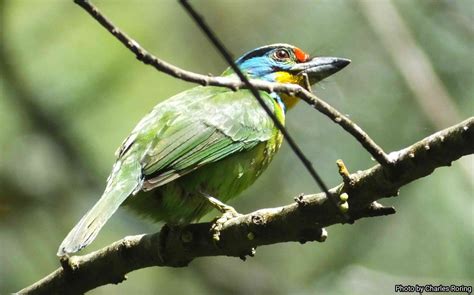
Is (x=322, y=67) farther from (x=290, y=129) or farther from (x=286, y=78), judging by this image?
(x=290, y=129)

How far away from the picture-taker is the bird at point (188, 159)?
3754 mm

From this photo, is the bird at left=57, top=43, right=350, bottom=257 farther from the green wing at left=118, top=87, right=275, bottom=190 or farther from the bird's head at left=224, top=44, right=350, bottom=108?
the bird's head at left=224, top=44, right=350, bottom=108

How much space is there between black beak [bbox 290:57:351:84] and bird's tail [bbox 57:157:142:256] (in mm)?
1328

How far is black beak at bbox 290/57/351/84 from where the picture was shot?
476 cm

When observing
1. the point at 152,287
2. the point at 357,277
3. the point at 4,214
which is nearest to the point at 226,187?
the point at 357,277

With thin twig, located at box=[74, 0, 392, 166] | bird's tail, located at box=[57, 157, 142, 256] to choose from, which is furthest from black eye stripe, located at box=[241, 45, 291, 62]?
thin twig, located at box=[74, 0, 392, 166]

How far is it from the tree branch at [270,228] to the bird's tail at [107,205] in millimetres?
106

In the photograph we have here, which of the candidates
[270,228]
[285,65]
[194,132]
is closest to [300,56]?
[285,65]

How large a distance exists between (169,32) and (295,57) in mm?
Result: 3321

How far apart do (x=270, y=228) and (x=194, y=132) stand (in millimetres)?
1332

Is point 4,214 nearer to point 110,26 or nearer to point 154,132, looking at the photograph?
point 154,132

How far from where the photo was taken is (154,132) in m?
4.19

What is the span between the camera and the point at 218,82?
7.82 ft

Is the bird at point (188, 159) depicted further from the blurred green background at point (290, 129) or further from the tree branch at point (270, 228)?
the blurred green background at point (290, 129)
